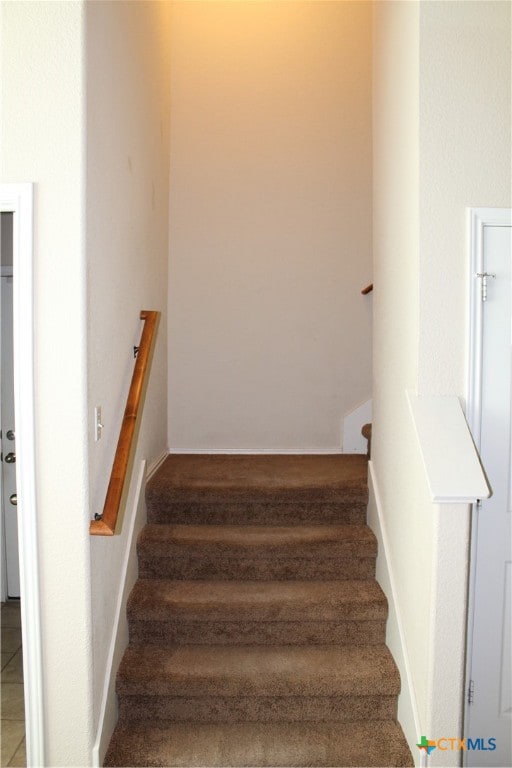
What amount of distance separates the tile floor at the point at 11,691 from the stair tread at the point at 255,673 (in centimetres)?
51

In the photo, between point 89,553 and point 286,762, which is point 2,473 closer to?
point 89,553

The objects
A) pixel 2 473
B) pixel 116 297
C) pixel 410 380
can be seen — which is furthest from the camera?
pixel 2 473

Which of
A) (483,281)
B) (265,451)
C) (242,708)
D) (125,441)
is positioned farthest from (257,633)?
(483,281)

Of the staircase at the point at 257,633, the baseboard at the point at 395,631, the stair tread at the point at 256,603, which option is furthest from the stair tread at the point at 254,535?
the stair tread at the point at 256,603

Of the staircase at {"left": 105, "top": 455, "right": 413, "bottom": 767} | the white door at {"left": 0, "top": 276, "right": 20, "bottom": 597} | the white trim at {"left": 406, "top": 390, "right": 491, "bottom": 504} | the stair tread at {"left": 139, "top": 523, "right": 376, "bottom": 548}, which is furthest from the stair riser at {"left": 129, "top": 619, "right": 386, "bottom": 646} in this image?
the white door at {"left": 0, "top": 276, "right": 20, "bottom": 597}

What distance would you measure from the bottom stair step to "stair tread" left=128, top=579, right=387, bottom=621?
1.39ft

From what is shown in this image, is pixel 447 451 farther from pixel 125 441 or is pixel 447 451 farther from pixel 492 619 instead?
pixel 125 441

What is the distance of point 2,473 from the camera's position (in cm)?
344

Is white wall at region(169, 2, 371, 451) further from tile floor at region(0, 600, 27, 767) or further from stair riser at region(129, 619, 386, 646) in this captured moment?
stair riser at region(129, 619, 386, 646)

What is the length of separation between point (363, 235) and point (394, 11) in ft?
5.68

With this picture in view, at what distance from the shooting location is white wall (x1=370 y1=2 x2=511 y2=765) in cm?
192

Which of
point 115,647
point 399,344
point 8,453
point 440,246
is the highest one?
point 440,246

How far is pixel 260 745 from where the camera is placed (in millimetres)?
2115

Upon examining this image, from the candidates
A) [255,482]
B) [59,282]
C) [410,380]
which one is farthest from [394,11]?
[255,482]
